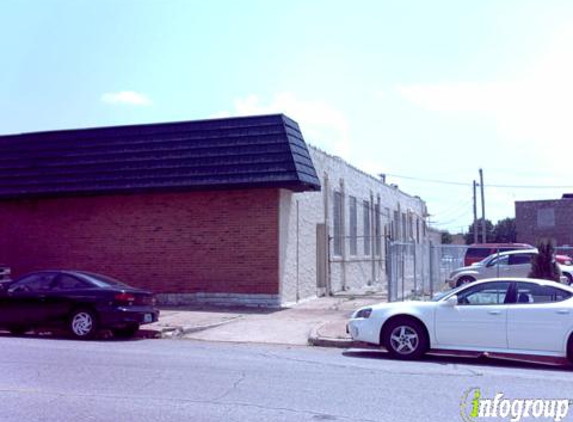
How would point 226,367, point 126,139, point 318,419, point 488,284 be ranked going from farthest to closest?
point 126,139
point 488,284
point 226,367
point 318,419

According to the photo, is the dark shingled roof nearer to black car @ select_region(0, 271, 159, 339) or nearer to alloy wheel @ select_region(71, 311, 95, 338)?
black car @ select_region(0, 271, 159, 339)

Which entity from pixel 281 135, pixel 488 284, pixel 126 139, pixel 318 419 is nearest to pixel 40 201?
pixel 126 139

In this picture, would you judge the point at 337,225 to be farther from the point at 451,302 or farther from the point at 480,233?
the point at 480,233

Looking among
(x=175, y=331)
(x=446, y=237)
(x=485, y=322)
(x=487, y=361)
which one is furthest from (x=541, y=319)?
(x=446, y=237)

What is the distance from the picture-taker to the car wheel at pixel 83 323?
46.0 feet

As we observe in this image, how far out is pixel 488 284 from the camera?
11.6 metres

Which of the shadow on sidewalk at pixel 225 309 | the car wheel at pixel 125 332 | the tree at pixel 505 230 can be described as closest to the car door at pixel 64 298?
the car wheel at pixel 125 332

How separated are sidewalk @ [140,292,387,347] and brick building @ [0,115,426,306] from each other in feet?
3.83

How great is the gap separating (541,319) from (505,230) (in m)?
68.2

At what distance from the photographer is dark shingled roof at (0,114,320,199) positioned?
18969 mm

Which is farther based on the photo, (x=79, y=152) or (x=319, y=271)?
(x=319, y=271)

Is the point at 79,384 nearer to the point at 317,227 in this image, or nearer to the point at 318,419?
the point at 318,419

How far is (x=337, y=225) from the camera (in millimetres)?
26953

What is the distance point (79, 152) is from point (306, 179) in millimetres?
7251
